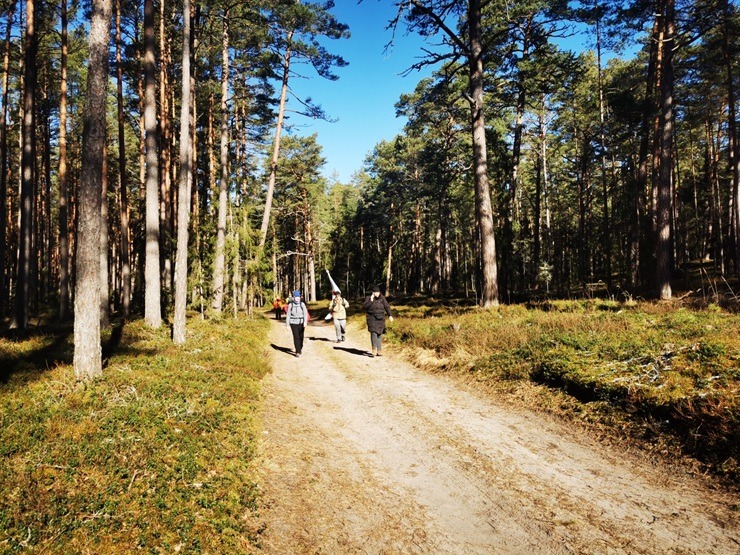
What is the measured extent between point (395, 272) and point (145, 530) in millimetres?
54987

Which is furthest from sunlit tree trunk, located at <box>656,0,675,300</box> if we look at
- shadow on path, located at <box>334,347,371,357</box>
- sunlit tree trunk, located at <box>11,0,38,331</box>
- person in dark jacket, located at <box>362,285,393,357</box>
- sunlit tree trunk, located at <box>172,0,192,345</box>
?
sunlit tree trunk, located at <box>11,0,38,331</box>

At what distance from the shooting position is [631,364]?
21.0 feet

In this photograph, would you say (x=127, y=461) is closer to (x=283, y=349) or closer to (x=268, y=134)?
(x=283, y=349)

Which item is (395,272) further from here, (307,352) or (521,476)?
(521,476)

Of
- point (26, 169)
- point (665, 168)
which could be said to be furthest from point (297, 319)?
point (665, 168)

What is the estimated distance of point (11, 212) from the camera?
113 ft

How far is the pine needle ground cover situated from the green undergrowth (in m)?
5.17

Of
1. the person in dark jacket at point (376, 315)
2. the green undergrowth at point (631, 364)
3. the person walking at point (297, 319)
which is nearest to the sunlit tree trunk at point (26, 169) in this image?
the person walking at point (297, 319)

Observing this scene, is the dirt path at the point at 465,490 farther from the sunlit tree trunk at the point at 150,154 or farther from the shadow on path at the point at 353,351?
the sunlit tree trunk at the point at 150,154

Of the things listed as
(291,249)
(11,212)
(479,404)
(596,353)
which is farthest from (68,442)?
(291,249)

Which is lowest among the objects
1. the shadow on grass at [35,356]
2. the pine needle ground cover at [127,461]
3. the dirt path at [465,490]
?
the dirt path at [465,490]

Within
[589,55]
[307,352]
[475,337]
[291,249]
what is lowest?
[307,352]

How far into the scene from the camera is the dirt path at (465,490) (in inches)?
134

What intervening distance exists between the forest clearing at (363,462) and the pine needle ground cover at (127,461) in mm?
21
